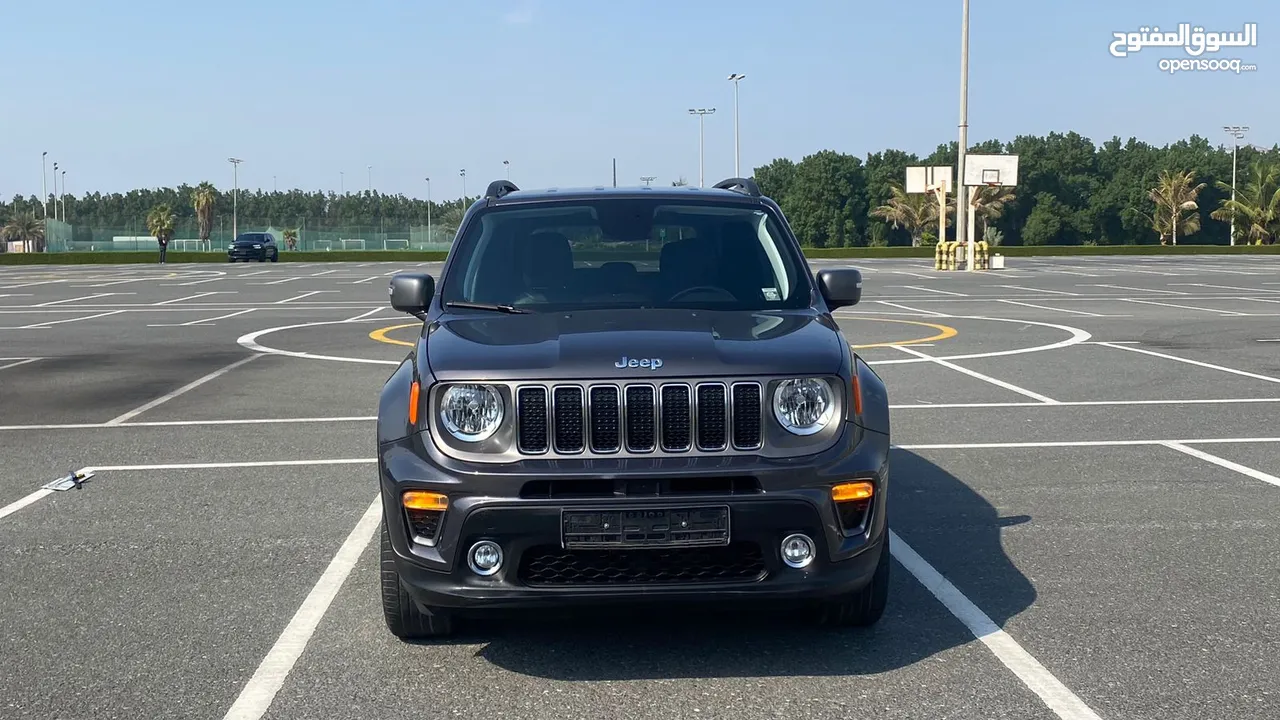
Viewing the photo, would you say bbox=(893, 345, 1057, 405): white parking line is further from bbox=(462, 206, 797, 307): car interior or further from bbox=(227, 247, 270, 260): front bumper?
bbox=(227, 247, 270, 260): front bumper

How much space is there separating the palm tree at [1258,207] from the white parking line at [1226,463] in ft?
310

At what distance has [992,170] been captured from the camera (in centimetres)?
5706

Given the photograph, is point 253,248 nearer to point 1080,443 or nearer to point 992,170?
point 992,170

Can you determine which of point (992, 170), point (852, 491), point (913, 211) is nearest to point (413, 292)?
point (852, 491)

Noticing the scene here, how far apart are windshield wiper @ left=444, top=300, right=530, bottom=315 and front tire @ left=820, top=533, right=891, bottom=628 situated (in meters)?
1.63

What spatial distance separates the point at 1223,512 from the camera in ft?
22.2

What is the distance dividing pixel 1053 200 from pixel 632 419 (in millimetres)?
114250

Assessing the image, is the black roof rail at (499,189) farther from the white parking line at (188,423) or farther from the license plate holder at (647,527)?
the white parking line at (188,423)

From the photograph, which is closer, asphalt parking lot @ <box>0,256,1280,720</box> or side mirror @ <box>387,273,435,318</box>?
asphalt parking lot @ <box>0,256,1280,720</box>

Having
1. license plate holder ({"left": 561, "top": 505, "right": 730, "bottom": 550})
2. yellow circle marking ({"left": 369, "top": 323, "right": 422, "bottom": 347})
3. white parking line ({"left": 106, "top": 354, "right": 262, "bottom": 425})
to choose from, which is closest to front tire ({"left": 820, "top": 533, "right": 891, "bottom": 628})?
license plate holder ({"left": 561, "top": 505, "right": 730, "bottom": 550})

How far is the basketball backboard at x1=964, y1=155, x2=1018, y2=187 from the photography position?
53.3 metres

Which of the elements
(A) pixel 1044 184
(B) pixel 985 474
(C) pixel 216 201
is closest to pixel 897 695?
(B) pixel 985 474

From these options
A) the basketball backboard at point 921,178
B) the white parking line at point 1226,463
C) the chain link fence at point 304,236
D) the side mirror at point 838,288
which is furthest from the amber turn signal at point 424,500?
the chain link fence at point 304,236

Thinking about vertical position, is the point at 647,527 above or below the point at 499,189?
below
